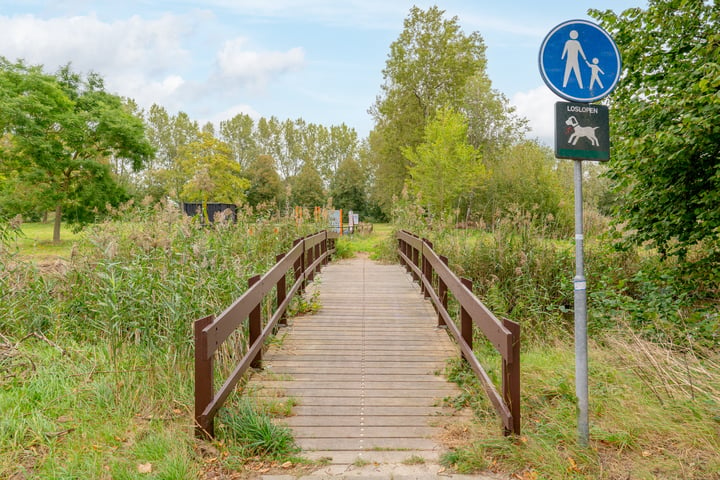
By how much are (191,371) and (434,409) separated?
2222mm

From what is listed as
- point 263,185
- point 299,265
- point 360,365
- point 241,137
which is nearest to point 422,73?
point 263,185

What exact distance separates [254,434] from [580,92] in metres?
3.34

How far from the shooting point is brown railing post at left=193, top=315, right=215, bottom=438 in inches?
128

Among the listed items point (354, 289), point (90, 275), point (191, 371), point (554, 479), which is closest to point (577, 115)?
point (554, 479)

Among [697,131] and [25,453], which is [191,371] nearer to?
[25,453]

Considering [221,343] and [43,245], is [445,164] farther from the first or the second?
[221,343]

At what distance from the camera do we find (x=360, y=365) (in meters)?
5.47

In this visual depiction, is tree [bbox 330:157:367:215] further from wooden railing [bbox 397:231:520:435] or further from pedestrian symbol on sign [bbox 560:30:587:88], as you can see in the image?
pedestrian symbol on sign [bbox 560:30:587:88]

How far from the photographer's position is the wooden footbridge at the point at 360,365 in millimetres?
3484

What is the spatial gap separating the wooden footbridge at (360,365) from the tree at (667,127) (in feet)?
9.10

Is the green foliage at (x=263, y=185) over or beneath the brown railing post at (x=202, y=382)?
over

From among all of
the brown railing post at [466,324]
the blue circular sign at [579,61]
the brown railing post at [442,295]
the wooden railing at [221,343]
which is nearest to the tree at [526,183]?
the brown railing post at [442,295]

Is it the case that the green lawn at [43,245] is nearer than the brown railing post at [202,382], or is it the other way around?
the brown railing post at [202,382]

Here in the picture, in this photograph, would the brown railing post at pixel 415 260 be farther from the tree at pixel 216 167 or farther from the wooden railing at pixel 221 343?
the tree at pixel 216 167
